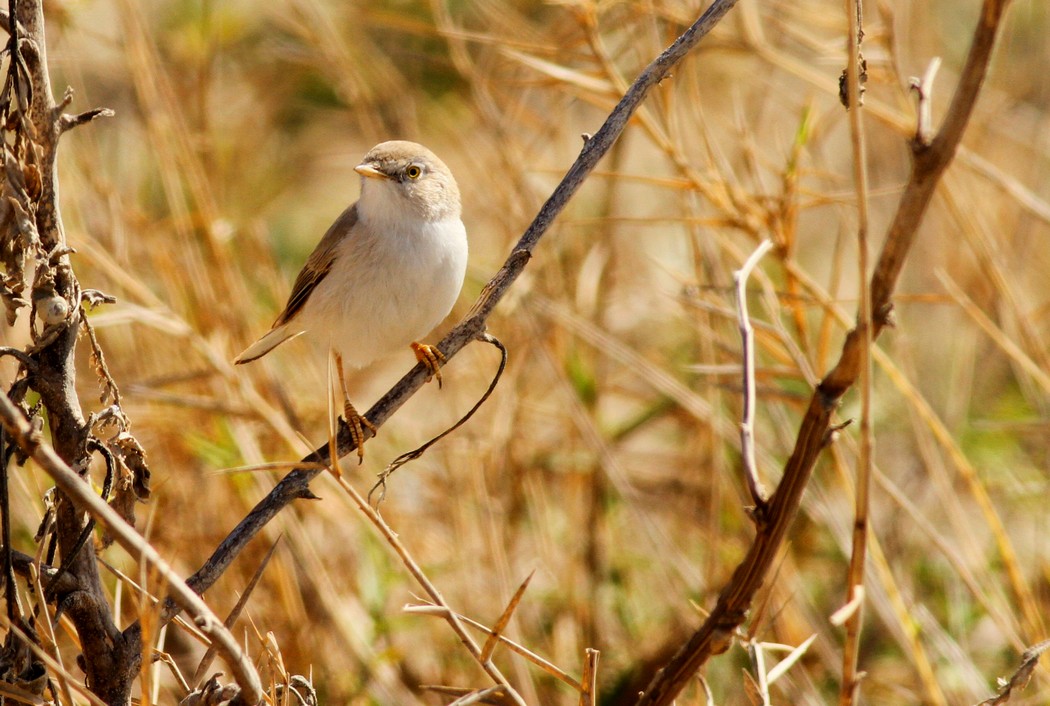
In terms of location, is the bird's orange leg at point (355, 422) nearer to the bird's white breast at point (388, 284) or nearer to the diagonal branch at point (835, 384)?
the bird's white breast at point (388, 284)

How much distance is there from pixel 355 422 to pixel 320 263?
0.81m

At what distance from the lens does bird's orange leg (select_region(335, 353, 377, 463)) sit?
1666 millimetres

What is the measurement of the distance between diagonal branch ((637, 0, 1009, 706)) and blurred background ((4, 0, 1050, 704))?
118 cm

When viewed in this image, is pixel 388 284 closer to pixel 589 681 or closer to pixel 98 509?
pixel 589 681

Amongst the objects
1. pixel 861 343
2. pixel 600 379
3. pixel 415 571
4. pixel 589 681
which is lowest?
pixel 589 681

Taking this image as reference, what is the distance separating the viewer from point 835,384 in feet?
3.92

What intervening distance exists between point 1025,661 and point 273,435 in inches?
113

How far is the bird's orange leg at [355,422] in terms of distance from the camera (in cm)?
167

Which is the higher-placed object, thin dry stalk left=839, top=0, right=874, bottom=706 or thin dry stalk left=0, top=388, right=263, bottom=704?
thin dry stalk left=839, top=0, right=874, bottom=706

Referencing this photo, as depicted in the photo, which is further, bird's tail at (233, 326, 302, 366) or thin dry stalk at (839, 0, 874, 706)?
bird's tail at (233, 326, 302, 366)

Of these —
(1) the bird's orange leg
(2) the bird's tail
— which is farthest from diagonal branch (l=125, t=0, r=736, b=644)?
(2) the bird's tail

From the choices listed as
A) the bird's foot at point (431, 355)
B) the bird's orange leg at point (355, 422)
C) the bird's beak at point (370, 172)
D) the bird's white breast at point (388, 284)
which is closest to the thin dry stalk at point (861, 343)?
the bird's orange leg at point (355, 422)

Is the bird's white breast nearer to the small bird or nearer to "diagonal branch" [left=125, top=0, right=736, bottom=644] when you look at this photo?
the small bird

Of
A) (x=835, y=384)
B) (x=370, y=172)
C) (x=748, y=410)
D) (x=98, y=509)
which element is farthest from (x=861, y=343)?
(x=370, y=172)
